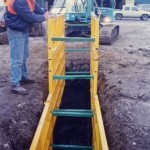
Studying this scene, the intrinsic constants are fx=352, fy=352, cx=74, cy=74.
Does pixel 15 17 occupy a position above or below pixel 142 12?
above

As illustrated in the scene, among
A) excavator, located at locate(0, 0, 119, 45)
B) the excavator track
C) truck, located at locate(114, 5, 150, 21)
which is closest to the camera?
the excavator track

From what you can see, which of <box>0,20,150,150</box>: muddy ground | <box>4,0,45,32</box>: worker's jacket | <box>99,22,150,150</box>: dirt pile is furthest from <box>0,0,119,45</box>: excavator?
<box>4,0,45,32</box>: worker's jacket

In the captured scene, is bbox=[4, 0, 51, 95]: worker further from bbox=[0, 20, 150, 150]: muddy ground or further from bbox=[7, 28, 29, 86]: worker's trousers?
bbox=[0, 20, 150, 150]: muddy ground

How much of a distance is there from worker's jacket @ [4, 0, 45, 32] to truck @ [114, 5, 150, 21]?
29166 millimetres

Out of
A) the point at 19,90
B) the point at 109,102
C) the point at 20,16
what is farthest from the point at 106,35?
the point at 20,16

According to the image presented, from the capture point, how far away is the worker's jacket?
6.39 m

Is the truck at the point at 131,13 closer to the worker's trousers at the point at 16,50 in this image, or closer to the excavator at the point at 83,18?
the excavator at the point at 83,18

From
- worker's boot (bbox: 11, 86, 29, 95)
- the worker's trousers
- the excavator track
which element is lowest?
the excavator track

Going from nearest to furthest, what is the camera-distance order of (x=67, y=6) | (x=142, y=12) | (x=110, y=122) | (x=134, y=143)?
(x=134, y=143) → (x=110, y=122) → (x=67, y=6) → (x=142, y=12)

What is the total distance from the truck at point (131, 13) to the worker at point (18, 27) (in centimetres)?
2912

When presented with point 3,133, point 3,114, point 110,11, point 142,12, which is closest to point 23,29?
point 3,114

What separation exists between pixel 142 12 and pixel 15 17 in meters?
30.2

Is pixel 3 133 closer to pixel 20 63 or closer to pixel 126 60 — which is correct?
pixel 20 63

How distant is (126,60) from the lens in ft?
34.4
